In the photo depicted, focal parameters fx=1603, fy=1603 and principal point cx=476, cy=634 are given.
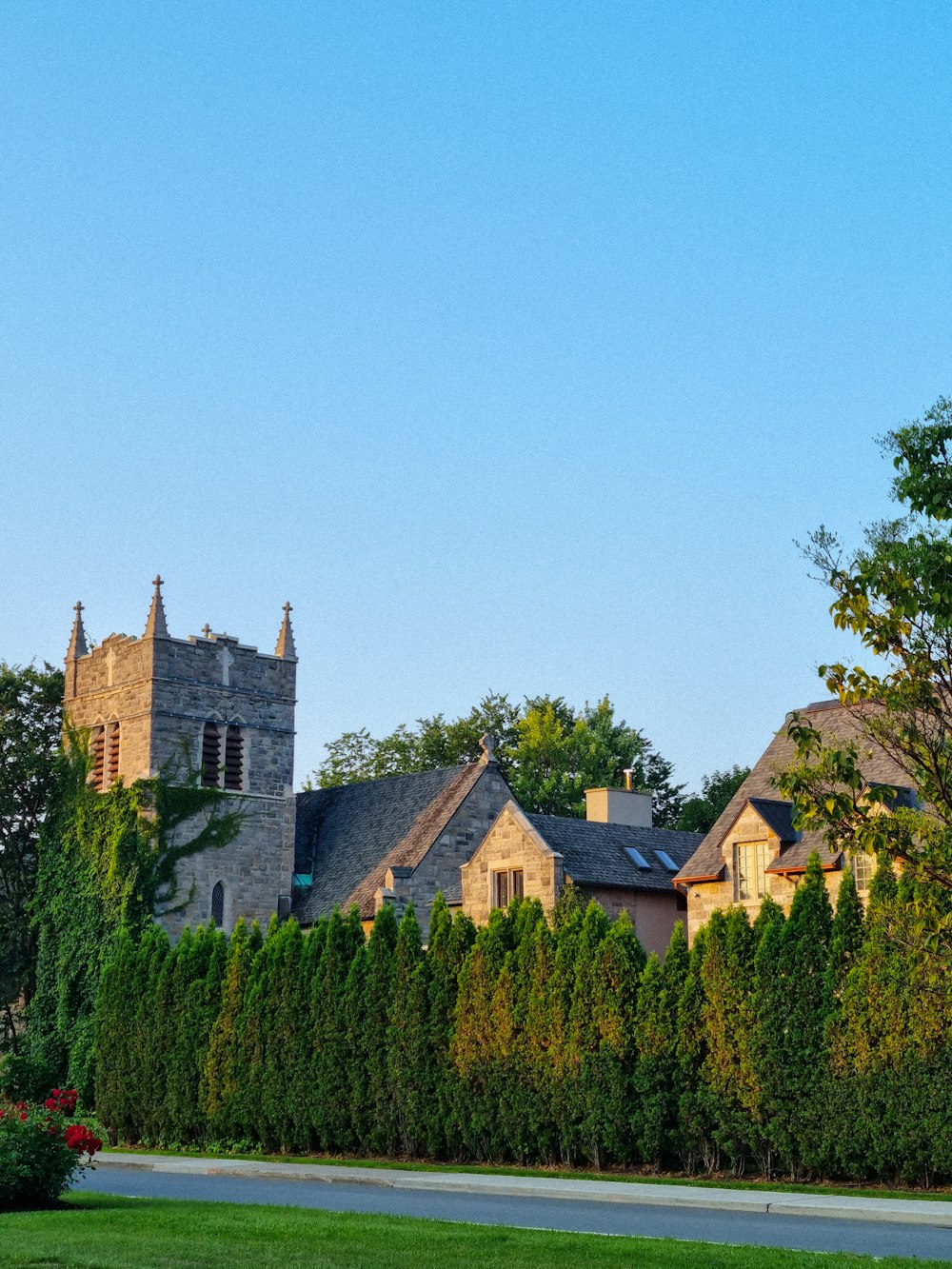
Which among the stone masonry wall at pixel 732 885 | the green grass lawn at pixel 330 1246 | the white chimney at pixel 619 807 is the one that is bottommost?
the green grass lawn at pixel 330 1246

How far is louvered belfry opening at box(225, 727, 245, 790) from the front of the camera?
5122 cm

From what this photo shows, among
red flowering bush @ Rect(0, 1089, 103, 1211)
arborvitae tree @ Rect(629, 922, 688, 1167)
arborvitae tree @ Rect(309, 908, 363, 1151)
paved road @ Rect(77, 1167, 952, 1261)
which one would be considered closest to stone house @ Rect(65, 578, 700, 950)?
arborvitae tree @ Rect(309, 908, 363, 1151)

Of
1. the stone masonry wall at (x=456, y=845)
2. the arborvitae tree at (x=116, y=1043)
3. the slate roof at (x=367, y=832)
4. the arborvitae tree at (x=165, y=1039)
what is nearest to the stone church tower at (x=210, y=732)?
the slate roof at (x=367, y=832)

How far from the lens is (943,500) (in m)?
15.1

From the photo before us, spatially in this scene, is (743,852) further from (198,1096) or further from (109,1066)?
(109,1066)

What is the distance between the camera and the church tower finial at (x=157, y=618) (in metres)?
50.1

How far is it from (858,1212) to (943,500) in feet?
35.6

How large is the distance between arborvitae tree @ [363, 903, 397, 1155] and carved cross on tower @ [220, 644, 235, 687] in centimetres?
1655

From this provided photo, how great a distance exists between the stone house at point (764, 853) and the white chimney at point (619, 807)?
31.3 ft

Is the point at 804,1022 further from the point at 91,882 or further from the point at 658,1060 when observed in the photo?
the point at 91,882

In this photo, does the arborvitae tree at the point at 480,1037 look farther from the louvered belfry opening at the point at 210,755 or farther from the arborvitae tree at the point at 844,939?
the louvered belfry opening at the point at 210,755

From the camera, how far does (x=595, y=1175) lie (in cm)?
2909

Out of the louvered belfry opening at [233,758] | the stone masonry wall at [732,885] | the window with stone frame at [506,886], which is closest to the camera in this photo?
the stone masonry wall at [732,885]

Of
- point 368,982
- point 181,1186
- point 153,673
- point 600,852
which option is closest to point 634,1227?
point 181,1186
